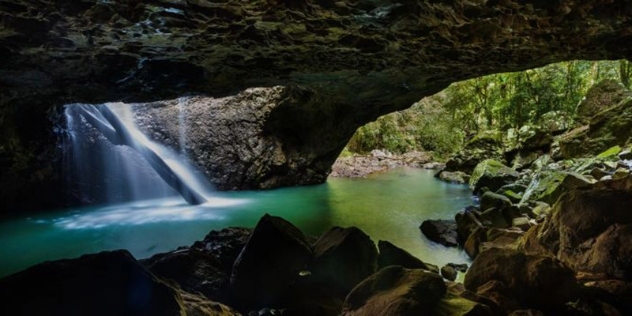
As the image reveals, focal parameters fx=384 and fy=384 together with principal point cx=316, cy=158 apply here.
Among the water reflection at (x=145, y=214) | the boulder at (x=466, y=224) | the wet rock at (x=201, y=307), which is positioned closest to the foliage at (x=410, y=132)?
the water reflection at (x=145, y=214)

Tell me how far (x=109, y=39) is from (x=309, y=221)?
196 inches

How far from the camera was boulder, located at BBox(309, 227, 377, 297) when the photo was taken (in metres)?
3.78

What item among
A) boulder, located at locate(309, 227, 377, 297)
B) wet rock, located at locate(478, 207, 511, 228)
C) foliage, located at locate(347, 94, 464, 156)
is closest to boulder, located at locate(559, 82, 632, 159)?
wet rock, located at locate(478, 207, 511, 228)

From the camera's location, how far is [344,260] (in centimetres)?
390

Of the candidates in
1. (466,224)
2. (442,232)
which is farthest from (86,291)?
(466,224)

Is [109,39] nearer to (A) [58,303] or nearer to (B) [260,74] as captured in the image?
(B) [260,74]

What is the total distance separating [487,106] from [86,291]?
69.1ft

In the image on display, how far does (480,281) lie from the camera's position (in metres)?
3.52

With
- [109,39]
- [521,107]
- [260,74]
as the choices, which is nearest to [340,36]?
[260,74]

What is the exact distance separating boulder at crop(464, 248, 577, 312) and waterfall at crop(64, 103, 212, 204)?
8.14 m

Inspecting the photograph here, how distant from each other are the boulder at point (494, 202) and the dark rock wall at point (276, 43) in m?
2.17

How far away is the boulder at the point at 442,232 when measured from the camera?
5.89 m

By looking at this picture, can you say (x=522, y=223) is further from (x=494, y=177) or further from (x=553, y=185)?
(x=494, y=177)

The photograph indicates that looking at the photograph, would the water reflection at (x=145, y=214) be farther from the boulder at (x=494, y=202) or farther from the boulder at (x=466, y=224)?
the boulder at (x=494, y=202)
